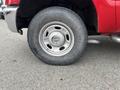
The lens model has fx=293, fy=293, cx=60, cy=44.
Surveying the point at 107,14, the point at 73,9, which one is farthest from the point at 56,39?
the point at 107,14

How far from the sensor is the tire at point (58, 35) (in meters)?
4.36

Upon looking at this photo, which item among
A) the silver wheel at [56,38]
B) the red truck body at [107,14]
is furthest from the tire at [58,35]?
the red truck body at [107,14]

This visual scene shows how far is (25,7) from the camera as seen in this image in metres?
4.46

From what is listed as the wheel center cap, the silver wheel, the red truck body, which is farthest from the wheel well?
the wheel center cap

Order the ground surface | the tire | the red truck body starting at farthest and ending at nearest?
1. the tire
2. the red truck body
3. the ground surface

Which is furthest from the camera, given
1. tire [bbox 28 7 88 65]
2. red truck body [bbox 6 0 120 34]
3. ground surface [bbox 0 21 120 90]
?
tire [bbox 28 7 88 65]

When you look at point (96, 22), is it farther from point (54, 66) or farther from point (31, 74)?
point (31, 74)

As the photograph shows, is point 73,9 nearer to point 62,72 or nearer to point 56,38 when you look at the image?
point 56,38

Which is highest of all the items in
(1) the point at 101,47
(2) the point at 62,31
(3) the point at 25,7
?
(3) the point at 25,7

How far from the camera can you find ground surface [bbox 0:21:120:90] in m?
3.65

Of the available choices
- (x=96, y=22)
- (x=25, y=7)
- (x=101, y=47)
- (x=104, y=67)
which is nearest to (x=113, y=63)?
(x=104, y=67)

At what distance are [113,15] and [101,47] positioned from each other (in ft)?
4.78

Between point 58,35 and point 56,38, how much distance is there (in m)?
0.06

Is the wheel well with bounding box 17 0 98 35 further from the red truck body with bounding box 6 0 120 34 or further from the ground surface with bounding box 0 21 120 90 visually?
the ground surface with bounding box 0 21 120 90
